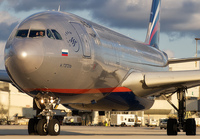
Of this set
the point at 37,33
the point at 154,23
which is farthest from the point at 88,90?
the point at 154,23

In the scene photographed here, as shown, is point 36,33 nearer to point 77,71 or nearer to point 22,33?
Result: point 22,33

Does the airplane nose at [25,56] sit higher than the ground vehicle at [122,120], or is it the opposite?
the airplane nose at [25,56]

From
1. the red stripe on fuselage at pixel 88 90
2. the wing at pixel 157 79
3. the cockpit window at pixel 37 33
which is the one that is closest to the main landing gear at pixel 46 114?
the red stripe on fuselage at pixel 88 90

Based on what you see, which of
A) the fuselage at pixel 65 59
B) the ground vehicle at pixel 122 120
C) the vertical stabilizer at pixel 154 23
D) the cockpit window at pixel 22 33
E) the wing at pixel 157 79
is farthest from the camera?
the ground vehicle at pixel 122 120

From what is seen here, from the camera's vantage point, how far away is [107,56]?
20.5m

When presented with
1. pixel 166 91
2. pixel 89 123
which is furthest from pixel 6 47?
pixel 89 123

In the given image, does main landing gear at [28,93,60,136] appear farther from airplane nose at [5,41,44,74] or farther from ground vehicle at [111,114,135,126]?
ground vehicle at [111,114,135,126]

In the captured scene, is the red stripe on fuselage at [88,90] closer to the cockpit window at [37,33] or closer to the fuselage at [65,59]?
the fuselage at [65,59]

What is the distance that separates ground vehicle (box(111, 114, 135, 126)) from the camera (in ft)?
279

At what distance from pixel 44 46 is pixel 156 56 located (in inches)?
529

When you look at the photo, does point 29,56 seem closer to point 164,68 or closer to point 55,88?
point 55,88

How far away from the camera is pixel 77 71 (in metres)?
18.1

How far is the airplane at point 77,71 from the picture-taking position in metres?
17.0

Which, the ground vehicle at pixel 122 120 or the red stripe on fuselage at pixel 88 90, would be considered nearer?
the red stripe on fuselage at pixel 88 90
